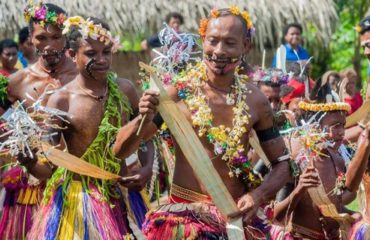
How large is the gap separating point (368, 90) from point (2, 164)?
3.21m

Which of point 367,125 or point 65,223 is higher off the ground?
point 367,125

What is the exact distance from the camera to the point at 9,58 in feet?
46.3

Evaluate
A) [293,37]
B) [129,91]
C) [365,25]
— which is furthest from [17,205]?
[293,37]

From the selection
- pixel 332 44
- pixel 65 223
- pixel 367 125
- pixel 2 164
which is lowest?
pixel 332 44

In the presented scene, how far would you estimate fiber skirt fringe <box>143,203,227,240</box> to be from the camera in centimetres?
701

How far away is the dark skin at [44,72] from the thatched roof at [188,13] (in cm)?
774

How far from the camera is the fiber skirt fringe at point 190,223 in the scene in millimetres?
7008

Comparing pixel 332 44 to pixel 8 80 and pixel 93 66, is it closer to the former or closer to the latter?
pixel 8 80

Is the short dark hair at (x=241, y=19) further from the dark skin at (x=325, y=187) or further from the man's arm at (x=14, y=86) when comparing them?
the man's arm at (x=14, y=86)

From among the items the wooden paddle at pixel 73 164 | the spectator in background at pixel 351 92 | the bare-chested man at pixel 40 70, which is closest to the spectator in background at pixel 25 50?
the spectator in background at pixel 351 92

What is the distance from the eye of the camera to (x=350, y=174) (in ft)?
25.5

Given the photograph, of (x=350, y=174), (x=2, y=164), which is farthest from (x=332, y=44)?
(x=350, y=174)

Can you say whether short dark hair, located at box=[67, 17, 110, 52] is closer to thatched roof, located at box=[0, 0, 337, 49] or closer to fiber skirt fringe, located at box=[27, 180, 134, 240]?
fiber skirt fringe, located at box=[27, 180, 134, 240]

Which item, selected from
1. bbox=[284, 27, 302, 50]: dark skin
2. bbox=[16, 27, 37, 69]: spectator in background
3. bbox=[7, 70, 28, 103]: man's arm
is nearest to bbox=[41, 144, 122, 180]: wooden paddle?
bbox=[7, 70, 28, 103]: man's arm
